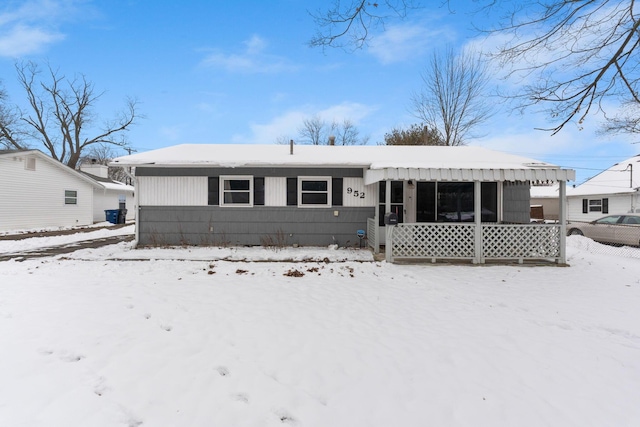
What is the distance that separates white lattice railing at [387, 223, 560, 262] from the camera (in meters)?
8.53

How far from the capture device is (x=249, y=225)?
419 inches

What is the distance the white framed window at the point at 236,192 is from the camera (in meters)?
10.7

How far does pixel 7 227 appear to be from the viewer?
50.7 feet

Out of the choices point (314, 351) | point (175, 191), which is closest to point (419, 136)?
point (175, 191)

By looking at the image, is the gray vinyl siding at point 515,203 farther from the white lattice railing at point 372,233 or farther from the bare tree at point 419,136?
the bare tree at point 419,136

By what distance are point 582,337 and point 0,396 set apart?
6.07m

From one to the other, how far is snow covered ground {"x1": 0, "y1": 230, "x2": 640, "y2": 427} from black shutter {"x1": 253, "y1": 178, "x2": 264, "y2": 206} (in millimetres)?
4215

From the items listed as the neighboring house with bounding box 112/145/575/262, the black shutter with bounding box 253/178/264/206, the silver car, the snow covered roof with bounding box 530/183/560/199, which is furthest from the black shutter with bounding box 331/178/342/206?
the snow covered roof with bounding box 530/183/560/199

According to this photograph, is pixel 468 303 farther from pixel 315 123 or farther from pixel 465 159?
pixel 315 123

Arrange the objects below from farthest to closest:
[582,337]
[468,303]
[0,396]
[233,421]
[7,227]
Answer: [7,227]
[468,303]
[582,337]
[0,396]
[233,421]

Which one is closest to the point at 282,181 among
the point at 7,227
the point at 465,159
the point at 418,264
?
the point at 418,264

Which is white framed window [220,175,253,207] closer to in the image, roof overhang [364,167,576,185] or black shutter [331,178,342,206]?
black shutter [331,178,342,206]

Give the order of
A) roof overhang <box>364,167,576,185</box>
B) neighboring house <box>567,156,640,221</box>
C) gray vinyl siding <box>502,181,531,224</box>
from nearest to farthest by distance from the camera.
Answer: roof overhang <box>364,167,576,185</box> < gray vinyl siding <box>502,181,531,224</box> < neighboring house <box>567,156,640,221</box>

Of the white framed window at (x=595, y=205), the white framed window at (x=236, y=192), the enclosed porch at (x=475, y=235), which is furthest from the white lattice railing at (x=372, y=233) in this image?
the white framed window at (x=595, y=205)
